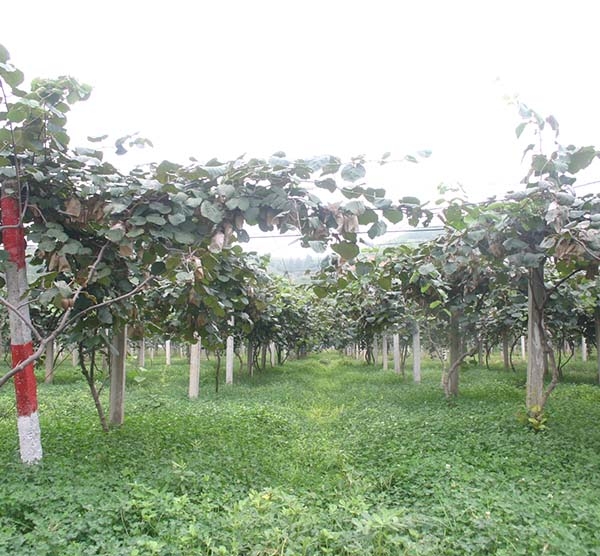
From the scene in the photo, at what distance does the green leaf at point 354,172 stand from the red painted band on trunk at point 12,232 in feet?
7.44

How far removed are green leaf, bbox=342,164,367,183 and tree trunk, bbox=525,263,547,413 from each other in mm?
3257

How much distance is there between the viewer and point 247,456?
4.63 metres

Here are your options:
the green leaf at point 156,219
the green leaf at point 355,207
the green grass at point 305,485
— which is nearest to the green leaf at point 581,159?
the green leaf at point 355,207

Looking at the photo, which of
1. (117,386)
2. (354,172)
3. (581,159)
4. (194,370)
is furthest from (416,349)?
(354,172)

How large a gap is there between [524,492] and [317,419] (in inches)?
175

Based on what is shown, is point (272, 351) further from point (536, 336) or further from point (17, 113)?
point (17, 113)

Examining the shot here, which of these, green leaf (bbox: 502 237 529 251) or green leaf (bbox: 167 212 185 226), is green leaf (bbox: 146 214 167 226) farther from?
green leaf (bbox: 502 237 529 251)

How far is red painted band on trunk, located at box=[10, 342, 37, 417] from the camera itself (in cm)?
330

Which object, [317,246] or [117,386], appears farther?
[117,386]

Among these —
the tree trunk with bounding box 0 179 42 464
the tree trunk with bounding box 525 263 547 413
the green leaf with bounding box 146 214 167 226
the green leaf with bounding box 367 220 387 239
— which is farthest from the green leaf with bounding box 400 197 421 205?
the tree trunk with bounding box 525 263 547 413

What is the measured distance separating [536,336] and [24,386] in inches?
197

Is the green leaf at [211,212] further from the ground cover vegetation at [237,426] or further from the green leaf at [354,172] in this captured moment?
the green leaf at [354,172]

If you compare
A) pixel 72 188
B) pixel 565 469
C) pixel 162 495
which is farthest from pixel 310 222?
pixel 565 469

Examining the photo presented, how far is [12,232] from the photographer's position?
10.8 ft
